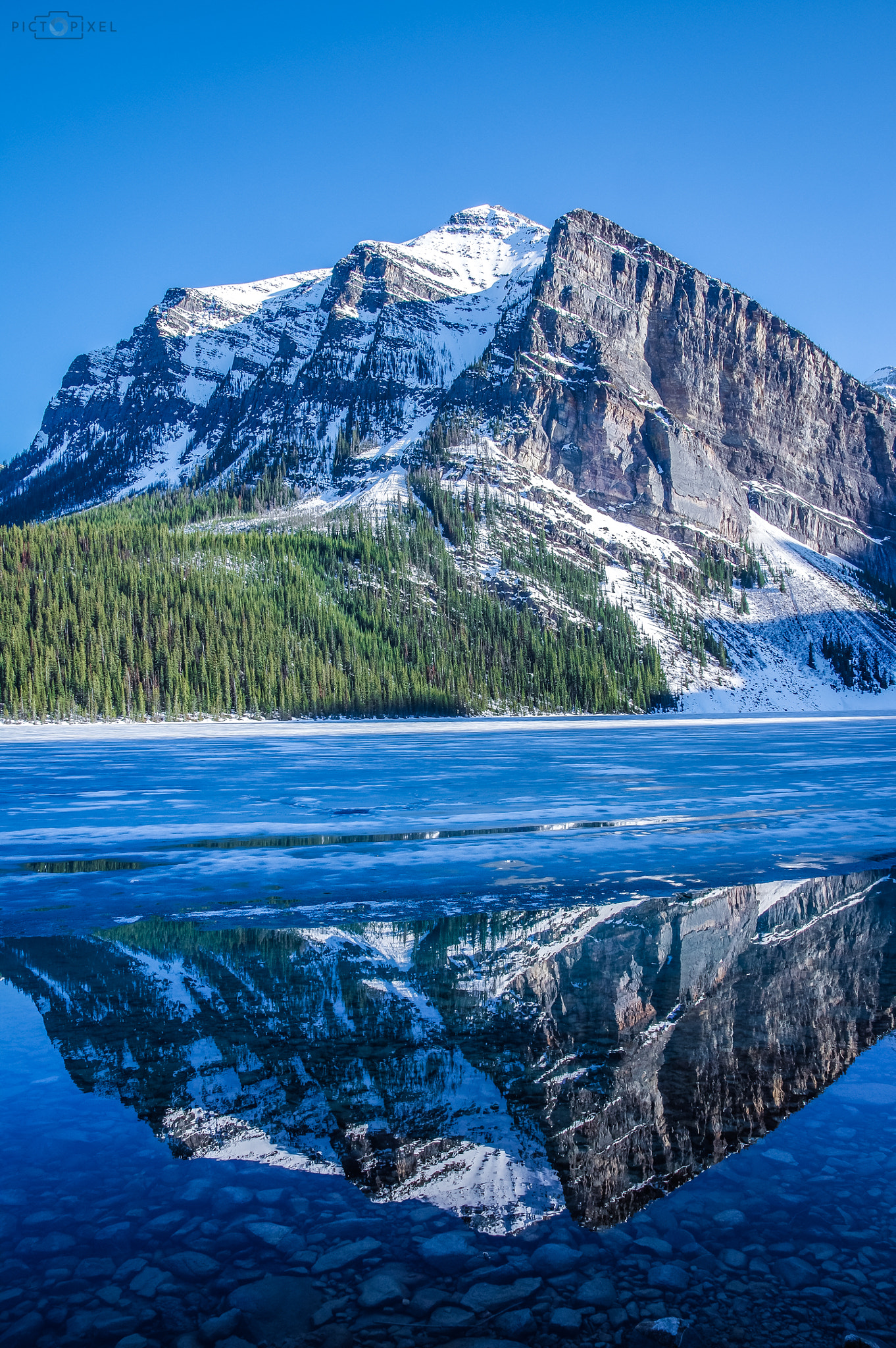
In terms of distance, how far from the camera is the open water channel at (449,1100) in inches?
114

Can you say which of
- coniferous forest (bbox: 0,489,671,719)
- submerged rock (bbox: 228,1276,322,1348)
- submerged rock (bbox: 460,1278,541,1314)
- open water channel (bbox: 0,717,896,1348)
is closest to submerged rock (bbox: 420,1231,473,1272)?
open water channel (bbox: 0,717,896,1348)

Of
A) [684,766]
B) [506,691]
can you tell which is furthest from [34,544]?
[684,766]

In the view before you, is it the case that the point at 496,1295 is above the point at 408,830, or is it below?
above

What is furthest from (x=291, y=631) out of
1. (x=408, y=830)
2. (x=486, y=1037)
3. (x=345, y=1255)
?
(x=345, y=1255)

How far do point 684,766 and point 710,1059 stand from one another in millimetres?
22978

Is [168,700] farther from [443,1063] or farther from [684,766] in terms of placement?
[443,1063]

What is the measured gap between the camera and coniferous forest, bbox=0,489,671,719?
8981 cm

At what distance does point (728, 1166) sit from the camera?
12.3ft

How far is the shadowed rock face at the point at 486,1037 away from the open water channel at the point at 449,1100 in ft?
0.08

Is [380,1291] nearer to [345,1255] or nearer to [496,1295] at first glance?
[345,1255]

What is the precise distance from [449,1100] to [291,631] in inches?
4283

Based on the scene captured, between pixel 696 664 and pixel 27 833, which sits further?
pixel 696 664

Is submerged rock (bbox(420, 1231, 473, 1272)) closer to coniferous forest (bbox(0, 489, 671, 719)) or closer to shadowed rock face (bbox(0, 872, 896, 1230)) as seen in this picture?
shadowed rock face (bbox(0, 872, 896, 1230))

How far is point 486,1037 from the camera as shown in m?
5.35
